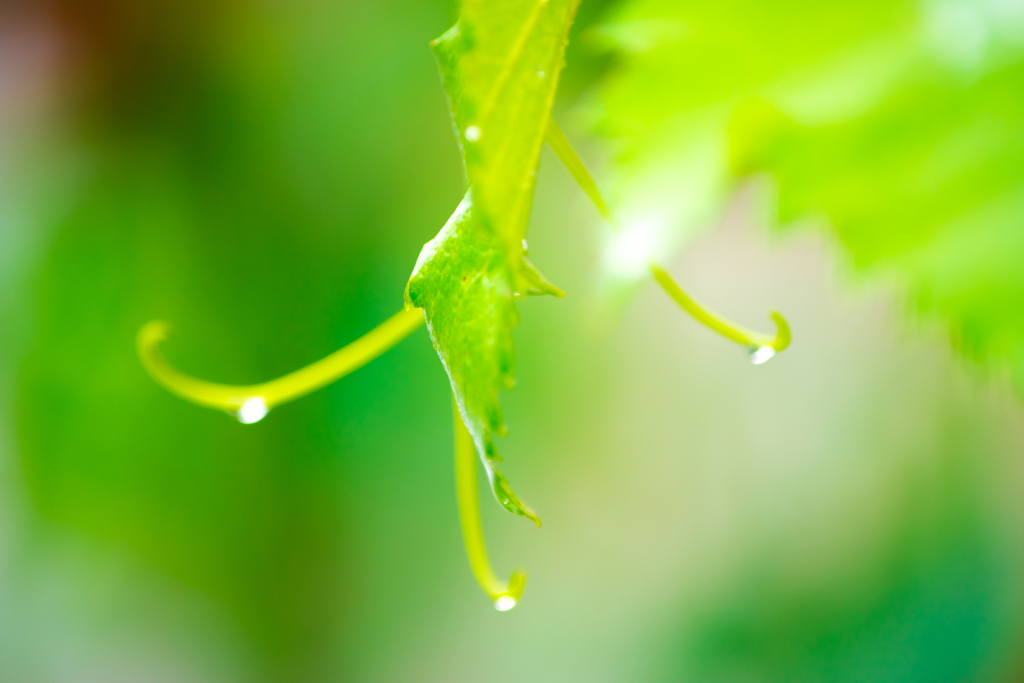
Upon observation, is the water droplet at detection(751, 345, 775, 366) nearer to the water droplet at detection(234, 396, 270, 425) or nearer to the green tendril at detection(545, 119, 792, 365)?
the green tendril at detection(545, 119, 792, 365)

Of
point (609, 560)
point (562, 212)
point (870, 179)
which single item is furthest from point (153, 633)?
point (870, 179)

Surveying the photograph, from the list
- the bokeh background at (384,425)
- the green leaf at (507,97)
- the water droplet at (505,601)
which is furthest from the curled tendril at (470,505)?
the bokeh background at (384,425)

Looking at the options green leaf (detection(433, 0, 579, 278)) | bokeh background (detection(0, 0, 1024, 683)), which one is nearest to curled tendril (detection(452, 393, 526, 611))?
green leaf (detection(433, 0, 579, 278))

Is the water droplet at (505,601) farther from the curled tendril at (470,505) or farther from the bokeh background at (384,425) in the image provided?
the bokeh background at (384,425)

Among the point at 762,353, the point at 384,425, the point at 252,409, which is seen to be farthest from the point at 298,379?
the point at 384,425

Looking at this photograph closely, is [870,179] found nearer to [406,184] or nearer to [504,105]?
[504,105]
